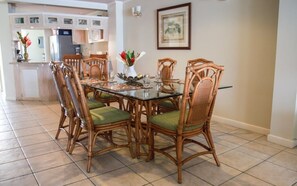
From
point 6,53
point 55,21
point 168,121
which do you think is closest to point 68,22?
point 55,21

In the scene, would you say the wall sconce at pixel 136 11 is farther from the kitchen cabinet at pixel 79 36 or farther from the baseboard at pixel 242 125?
the kitchen cabinet at pixel 79 36

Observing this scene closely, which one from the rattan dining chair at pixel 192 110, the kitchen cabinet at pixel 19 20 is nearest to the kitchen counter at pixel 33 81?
the kitchen cabinet at pixel 19 20

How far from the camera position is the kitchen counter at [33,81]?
18.3 ft

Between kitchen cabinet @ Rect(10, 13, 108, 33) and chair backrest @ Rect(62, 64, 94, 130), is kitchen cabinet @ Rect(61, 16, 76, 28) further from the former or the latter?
chair backrest @ Rect(62, 64, 94, 130)

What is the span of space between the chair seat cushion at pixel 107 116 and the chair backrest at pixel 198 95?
2.25 ft

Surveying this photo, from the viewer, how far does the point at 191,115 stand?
2182 millimetres

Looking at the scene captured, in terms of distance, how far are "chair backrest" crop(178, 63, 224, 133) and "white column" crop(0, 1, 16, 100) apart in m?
5.00

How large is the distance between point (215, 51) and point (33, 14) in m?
4.23

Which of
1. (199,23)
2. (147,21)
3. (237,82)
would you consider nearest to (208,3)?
(199,23)

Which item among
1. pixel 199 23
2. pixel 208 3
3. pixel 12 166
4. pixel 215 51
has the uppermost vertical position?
pixel 208 3

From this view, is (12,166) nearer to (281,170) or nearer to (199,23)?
(281,170)

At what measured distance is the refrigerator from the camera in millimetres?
7840

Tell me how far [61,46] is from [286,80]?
6820 mm

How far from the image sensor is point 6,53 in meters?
5.61
